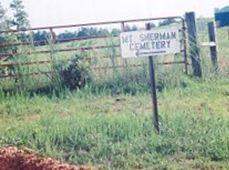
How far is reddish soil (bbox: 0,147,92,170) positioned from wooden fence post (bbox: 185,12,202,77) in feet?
19.5

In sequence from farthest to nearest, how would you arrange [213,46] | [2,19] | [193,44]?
[2,19] < [213,46] < [193,44]

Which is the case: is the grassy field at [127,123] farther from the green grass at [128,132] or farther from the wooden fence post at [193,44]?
the wooden fence post at [193,44]

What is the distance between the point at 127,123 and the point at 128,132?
265 mm

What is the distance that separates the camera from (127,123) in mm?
6812

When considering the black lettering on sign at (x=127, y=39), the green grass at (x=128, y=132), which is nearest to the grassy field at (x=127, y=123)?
the green grass at (x=128, y=132)

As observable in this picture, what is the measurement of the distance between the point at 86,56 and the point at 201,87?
258cm

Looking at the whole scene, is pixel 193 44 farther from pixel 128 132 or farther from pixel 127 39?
pixel 128 132

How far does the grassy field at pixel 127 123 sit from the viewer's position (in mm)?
→ 5793

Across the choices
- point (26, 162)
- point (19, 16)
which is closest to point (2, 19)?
point (19, 16)

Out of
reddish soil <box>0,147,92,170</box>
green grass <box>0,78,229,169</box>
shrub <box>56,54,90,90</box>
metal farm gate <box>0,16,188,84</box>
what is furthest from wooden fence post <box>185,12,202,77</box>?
reddish soil <box>0,147,92,170</box>

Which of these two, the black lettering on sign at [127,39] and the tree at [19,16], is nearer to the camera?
the black lettering on sign at [127,39]

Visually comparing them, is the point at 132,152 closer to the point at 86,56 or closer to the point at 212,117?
the point at 212,117

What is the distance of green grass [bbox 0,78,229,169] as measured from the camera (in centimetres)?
572

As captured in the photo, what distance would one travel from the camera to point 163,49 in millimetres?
6809
